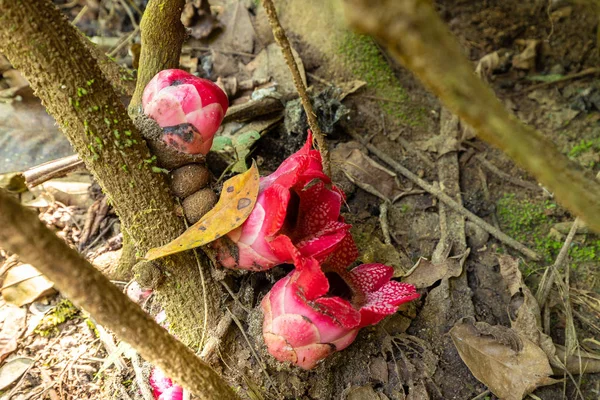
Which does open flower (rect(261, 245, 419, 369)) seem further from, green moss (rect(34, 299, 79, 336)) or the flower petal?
green moss (rect(34, 299, 79, 336))

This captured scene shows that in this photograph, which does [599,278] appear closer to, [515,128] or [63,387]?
[515,128]

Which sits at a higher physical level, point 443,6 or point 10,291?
point 443,6

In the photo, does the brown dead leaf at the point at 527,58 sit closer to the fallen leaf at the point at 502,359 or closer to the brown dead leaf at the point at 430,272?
the brown dead leaf at the point at 430,272

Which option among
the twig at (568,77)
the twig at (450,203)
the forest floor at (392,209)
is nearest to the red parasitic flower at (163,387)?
the forest floor at (392,209)

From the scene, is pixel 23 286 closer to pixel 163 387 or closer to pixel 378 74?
pixel 163 387

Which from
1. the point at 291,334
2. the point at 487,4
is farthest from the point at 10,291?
the point at 487,4

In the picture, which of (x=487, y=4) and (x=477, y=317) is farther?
(x=487, y=4)

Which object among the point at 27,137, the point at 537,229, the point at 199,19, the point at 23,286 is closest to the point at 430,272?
the point at 537,229

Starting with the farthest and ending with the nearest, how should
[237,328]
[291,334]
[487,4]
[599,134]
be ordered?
1. [487,4]
2. [599,134]
3. [237,328]
4. [291,334]

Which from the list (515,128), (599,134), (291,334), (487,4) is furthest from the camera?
(487,4)
